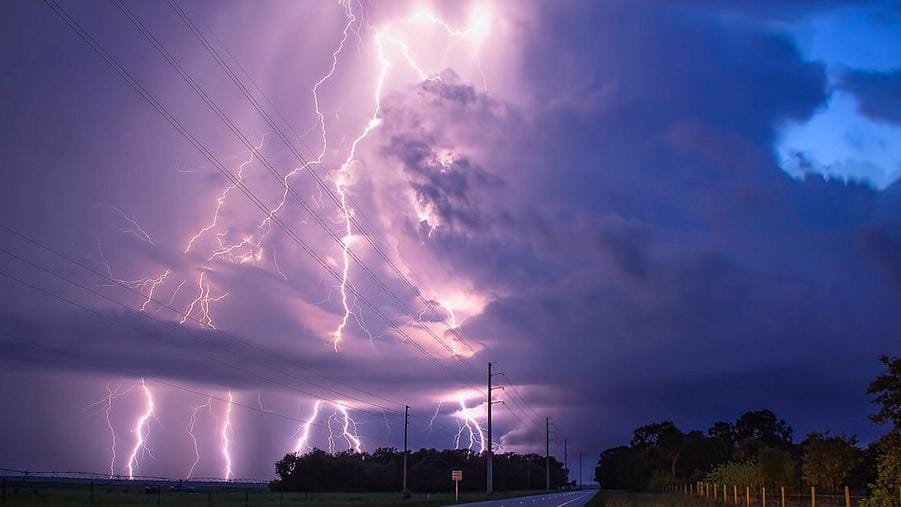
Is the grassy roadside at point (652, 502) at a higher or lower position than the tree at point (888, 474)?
lower

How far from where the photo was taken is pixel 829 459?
101 feet

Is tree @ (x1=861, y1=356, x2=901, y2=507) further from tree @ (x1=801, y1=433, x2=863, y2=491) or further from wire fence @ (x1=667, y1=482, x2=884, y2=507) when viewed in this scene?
tree @ (x1=801, y1=433, x2=863, y2=491)

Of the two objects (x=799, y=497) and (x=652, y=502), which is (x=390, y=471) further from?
(x=799, y=497)

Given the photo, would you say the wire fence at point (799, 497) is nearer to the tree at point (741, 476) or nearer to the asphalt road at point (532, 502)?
the tree at point (741, 476)

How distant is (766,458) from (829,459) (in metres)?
14.0

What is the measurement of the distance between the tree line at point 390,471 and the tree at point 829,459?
86795mm

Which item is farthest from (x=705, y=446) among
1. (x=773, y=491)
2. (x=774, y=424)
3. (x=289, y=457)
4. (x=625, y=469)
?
(x=773, y=491)

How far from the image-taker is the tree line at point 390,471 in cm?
11556

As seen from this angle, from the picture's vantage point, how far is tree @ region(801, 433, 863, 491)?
3025cm

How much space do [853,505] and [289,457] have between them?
336ft

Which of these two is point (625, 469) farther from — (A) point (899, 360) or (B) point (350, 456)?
(A) point (899, 360)

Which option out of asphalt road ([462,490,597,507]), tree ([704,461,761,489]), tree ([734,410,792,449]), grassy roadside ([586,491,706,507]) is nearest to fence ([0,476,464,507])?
asphalt road ([462,490,597,507])

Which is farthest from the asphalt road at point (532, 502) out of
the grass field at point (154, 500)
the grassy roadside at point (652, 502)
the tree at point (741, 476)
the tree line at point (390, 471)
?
the tree line at point (390, 471)

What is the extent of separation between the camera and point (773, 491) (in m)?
41.4
